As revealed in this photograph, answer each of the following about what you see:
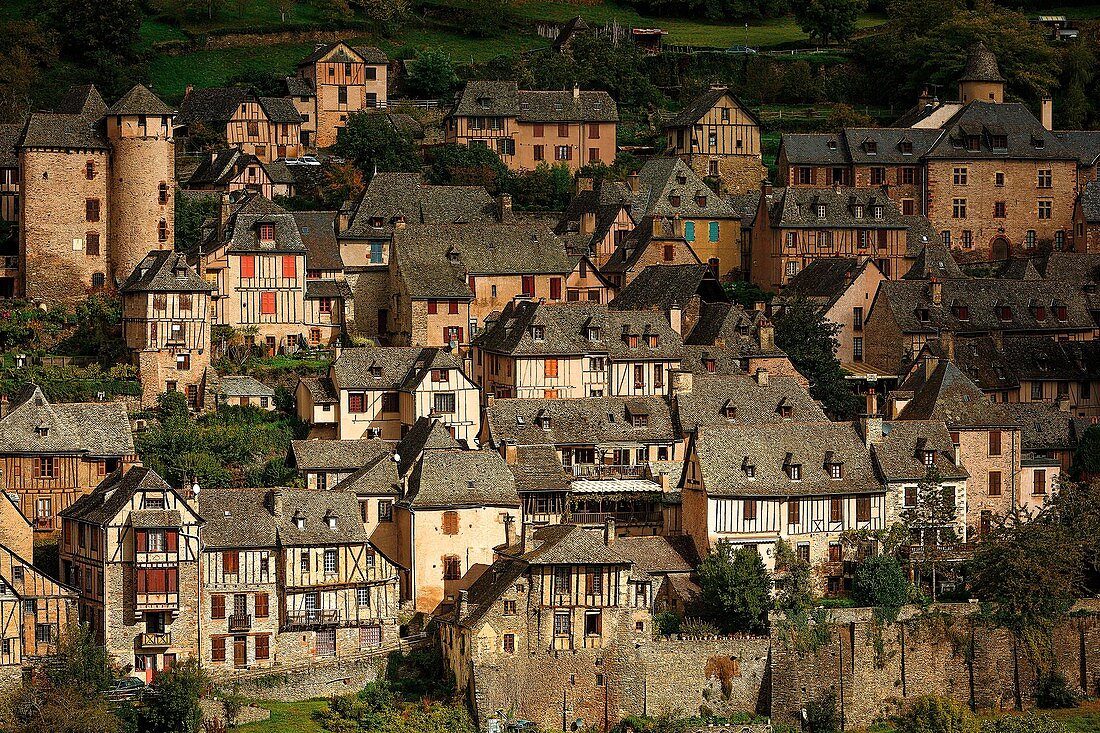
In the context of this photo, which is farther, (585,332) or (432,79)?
(432,79)

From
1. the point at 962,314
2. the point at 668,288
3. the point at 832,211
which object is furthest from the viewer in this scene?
the point at 832,211

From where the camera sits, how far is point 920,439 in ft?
284

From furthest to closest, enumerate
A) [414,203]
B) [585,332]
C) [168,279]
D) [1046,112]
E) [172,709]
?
1. [1046,112]
2. [414,203]
3. [585,332]
4. [168,279]
5. [172,709]

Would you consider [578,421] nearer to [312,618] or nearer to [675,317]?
[675,317]

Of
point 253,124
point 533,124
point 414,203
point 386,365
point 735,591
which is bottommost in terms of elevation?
point 735,591

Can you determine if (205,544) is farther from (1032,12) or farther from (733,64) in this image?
(1032,12)

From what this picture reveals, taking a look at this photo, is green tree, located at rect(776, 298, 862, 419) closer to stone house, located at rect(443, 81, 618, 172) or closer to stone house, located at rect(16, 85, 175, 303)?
stone house, located at rect(443, 81, 618, 172)

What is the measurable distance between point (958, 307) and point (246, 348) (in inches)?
1166

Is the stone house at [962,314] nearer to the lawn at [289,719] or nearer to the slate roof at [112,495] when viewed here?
the lawn at [289,719]

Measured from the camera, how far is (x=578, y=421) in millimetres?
88500

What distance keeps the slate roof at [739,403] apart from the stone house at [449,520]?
9821mm

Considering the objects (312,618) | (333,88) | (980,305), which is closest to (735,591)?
(312,618)

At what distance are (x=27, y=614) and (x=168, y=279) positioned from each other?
20.0 metres

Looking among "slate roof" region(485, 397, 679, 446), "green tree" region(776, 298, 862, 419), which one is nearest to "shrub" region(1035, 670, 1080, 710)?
"slate roof" region(485, 397, 679, 446)
